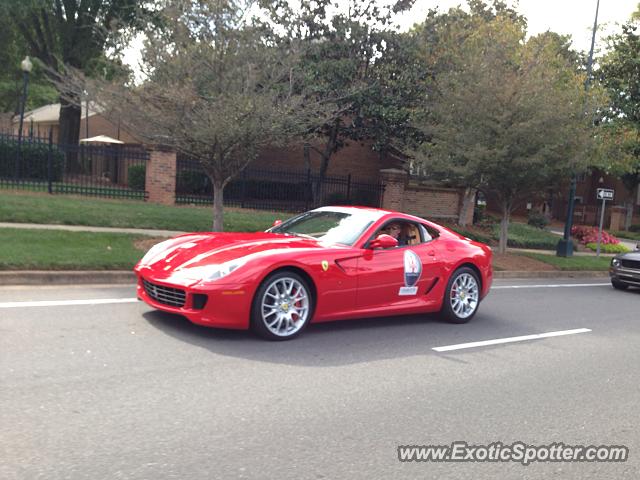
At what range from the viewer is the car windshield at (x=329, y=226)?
281 inches

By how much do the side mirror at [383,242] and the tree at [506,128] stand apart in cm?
873

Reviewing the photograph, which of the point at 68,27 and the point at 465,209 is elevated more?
the point at 68,27

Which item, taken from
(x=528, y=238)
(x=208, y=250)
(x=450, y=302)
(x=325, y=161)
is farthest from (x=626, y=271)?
(x=325, y=161)

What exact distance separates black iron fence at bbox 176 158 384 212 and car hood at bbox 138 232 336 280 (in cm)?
1320

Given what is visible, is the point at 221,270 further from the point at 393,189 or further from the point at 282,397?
the point at 393,189

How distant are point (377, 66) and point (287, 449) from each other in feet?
66.1

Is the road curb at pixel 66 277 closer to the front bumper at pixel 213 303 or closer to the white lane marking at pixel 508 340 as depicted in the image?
the front bumper at pixel 213 303

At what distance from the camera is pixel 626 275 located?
1380 cm

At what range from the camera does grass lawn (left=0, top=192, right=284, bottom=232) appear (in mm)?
13250

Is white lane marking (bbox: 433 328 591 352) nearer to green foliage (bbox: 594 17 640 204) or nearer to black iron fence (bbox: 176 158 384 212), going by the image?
black iron fence (bbox: 176 158 384 212)

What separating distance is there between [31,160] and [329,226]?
48.3 ft

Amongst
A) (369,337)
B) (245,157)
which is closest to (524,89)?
(245,157)

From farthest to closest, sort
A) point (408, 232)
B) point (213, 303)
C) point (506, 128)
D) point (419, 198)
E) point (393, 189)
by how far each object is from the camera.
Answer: point (419, 198) < point (393, 189) < point (506, 128) < point (408, 232) < point (213, 303)

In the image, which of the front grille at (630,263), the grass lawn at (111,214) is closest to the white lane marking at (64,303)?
the grass lawn at (111,214)
